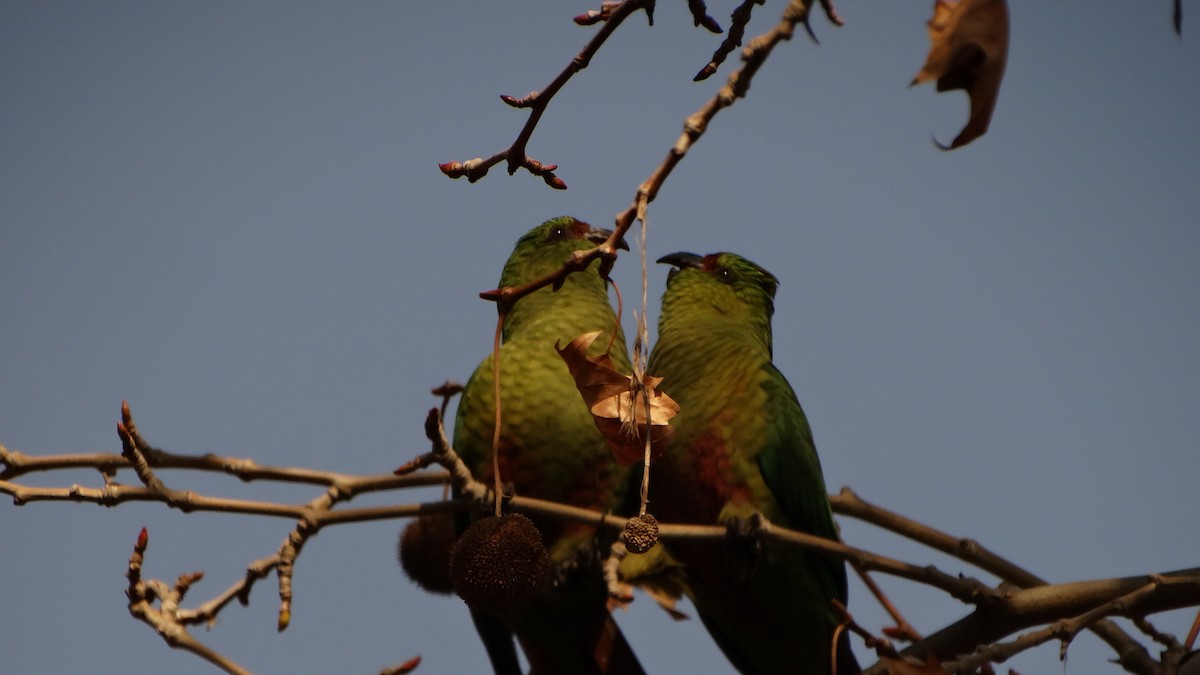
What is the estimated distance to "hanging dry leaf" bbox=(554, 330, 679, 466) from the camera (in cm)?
267

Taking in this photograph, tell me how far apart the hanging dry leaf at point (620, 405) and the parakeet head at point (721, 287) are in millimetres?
2459

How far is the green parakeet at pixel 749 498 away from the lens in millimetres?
4273

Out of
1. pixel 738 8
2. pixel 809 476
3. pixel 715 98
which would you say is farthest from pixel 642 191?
pixel 809 476

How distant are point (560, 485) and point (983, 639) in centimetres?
168

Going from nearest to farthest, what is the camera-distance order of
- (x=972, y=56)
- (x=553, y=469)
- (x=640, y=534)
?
(x=972, y=56)
(x=640, y=534)
(x=553, y=469)

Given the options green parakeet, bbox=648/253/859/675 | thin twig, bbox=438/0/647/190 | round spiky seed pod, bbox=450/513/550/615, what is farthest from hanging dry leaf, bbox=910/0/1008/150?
green parakeet, bbox=648/253/859/675

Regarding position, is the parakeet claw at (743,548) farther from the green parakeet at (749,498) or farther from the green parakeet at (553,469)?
the green parakeet at (553,469)

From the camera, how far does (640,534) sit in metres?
2.61

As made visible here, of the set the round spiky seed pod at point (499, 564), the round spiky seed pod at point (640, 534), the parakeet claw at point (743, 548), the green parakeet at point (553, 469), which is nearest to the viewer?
the round spiky seed pod at point (640, 534)

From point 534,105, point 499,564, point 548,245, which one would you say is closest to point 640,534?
point 499,564

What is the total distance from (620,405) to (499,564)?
614 millimetres

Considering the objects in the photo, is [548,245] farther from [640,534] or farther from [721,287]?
[640,534]

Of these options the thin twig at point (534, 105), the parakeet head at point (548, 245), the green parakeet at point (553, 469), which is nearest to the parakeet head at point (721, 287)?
the parakeet head at point (548, 245)

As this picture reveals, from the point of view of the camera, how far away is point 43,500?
116 inches
